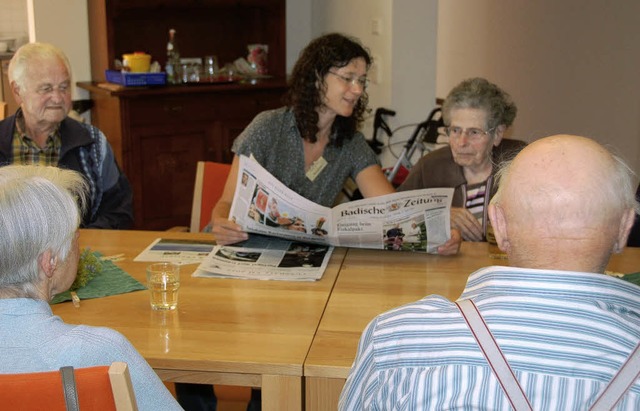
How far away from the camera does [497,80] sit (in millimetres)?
4832

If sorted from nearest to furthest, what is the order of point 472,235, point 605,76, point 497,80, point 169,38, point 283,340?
point 283,340, point 472,235, point 605,76, point 497,80, point 169,38

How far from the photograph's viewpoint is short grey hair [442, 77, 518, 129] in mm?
2881

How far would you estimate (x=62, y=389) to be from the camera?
1.24 meters

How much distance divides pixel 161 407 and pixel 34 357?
232 mm

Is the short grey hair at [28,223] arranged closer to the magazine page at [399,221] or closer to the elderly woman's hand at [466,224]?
the magazine page at [399,221]

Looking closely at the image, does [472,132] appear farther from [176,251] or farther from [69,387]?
[69,387]

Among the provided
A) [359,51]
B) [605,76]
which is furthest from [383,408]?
[605,76]

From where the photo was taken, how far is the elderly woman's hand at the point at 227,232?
2.47m

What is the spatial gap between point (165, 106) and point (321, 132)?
238cm

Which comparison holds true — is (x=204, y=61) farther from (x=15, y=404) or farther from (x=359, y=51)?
(x=15, y=404)

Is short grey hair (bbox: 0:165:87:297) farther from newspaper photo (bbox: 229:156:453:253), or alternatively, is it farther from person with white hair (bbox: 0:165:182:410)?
newspaper photo (bbox: 229:156:453:253)

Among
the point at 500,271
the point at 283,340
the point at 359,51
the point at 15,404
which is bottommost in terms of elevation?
the point at 283,340

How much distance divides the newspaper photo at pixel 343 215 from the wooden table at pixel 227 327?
0.42 ft

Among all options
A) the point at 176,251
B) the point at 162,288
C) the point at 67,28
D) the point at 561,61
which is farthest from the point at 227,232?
the point at 67,28
